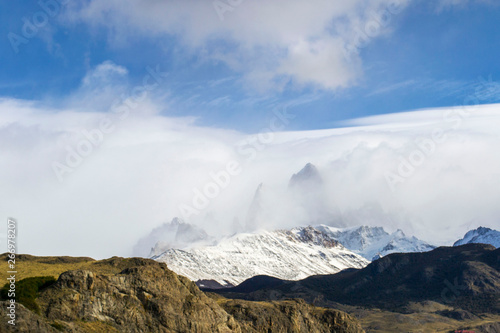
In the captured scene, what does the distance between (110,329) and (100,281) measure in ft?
42.9

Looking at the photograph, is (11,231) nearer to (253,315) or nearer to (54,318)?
(54,318)

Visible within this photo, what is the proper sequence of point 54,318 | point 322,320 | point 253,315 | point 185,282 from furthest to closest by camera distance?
1. point 322,320
2. point 253,315
3. point 185,282
4. point 54,318

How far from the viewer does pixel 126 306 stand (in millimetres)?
124375

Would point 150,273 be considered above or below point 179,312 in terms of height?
above

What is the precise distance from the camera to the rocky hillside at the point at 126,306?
11000 centimetres

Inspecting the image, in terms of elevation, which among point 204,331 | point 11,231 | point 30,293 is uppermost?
point 11,231

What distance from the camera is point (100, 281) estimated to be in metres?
125

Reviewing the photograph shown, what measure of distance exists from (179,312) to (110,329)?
22718 millimetres

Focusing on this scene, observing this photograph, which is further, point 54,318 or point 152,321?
point 152,321

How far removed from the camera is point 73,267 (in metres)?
160

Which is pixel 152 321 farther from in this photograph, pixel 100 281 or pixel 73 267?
pixel 73 267

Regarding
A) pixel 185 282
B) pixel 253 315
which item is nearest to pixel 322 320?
pixel 253 315

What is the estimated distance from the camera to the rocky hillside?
361ft

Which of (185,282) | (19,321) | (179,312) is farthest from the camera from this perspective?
(185,282)
